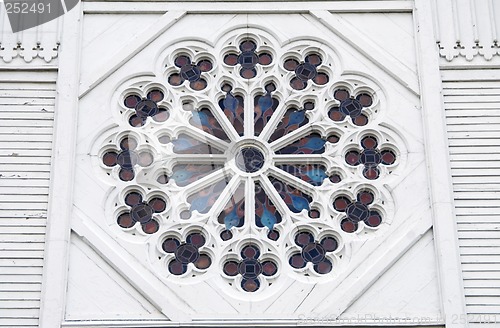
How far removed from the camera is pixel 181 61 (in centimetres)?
1574

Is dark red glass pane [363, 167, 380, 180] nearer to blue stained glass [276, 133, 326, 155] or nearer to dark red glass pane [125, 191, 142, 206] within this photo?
blue stained glass [276, 133, 326, 155]

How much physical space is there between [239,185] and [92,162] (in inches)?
58.3

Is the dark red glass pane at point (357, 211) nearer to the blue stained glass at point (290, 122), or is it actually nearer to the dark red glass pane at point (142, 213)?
the blue stained glass at point (290, 122)

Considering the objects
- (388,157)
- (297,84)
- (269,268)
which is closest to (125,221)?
(269,268)

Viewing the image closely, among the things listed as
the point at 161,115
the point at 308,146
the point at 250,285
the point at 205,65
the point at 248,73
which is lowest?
the point at 250,285

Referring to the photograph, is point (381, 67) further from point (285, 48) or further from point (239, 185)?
point (239, 185)

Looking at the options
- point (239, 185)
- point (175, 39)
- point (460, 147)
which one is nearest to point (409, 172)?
point (460, 147)

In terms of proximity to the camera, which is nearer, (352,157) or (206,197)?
(206,197)

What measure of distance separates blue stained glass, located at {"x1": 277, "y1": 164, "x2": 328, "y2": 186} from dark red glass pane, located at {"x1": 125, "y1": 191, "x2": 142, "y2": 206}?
56.7 inches

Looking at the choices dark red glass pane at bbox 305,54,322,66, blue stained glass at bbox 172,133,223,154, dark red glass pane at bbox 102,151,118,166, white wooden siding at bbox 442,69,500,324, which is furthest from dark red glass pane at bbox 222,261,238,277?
dark red glass pane at bbox 305,54,322,66

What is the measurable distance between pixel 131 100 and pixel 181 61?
70 centimetres

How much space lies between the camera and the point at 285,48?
15758mm

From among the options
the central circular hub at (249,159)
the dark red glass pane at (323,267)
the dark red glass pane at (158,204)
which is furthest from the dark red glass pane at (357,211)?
the dark red glass pane at (158,204)

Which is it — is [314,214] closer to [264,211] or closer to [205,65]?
[264,211]
